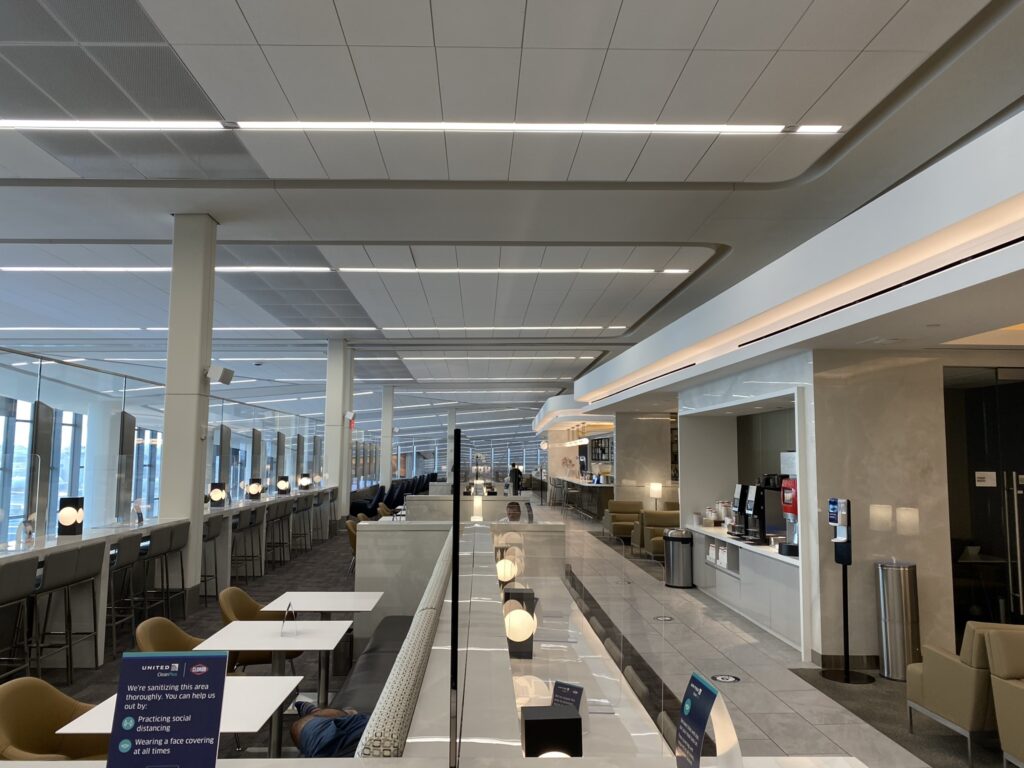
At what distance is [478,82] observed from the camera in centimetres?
454

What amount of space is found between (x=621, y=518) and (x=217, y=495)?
305 inches

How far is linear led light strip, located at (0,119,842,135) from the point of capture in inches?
201

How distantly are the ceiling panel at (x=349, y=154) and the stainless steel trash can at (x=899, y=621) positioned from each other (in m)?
5.18

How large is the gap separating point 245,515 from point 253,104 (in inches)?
232

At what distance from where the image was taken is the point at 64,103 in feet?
16.1

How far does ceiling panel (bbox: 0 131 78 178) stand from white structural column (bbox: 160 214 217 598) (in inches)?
46.1

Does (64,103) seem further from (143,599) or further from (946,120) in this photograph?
(946,120)

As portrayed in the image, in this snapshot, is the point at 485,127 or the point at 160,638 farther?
the point at 485,127

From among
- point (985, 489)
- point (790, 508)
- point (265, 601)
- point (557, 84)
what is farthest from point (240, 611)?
point (985, 489)

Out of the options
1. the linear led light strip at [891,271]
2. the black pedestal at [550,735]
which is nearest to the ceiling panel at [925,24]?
the linear led light strip at [891,271]

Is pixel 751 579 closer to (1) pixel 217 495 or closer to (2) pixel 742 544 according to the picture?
(2) pixel 742 544

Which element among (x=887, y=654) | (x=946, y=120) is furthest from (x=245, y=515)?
(x=946, y=120)

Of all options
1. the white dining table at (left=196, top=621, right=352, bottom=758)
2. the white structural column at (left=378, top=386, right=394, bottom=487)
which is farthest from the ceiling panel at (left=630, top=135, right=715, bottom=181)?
the white structural column at (left=378, top=386, right=394, bottom=487)

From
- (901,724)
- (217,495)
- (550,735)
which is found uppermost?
(217,495)
